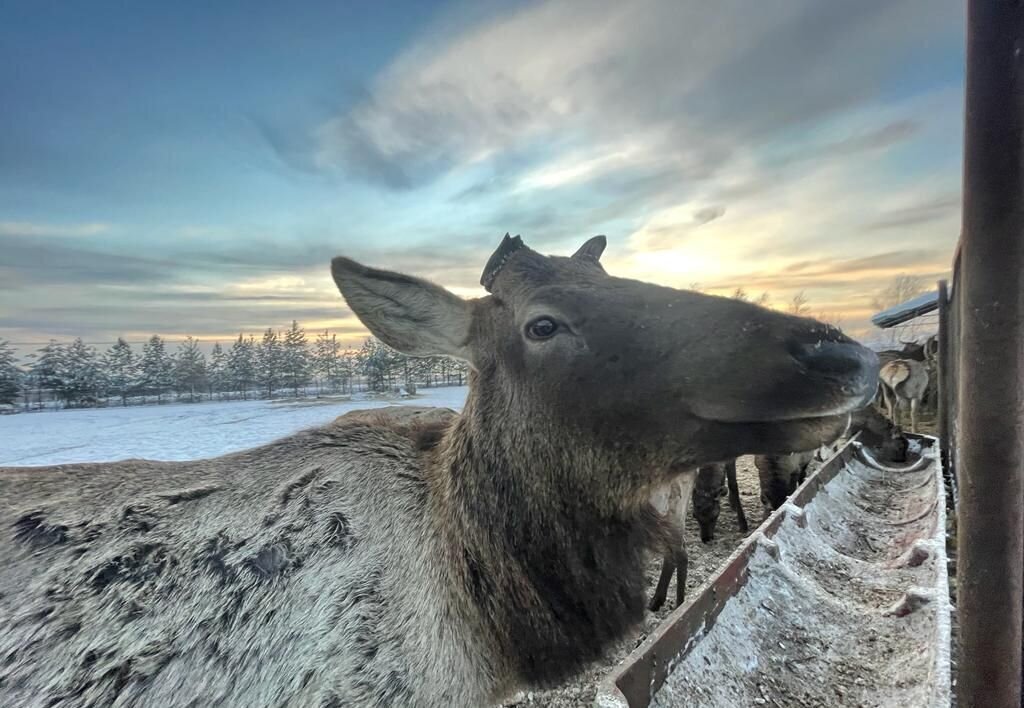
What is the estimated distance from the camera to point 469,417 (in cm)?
289

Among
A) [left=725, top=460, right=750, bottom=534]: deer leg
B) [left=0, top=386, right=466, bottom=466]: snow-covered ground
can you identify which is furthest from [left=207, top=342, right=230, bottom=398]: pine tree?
[left=725, top=460, right=750, bottom=534]: deer leg

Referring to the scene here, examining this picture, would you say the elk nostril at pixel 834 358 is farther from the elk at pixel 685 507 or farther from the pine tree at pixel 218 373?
the pine tree at pixel 218 373

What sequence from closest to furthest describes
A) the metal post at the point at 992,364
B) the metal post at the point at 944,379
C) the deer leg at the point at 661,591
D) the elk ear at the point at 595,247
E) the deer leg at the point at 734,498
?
the metal post at the point at 992,364, the elk ear at the point at 595,247, the deer leg at the point at 661,591, the deer leg at the point at 734,498, the metal post at the point at 944,379

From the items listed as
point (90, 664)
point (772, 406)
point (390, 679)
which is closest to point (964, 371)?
point (772, 406)

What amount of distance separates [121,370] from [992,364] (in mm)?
90374

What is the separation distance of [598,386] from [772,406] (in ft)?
2.45

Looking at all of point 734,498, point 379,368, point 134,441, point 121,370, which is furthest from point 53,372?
point 734,498

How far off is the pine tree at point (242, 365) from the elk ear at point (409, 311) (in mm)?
72014

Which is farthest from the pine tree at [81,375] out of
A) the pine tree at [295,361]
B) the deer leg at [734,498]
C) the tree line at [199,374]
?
the deer leg at [734,498]

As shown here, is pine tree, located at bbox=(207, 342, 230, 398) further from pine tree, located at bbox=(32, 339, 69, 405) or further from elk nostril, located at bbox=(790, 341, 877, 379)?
elk nostril, located at bbox=(790, 341, 877, 379)

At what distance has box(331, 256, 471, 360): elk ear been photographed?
2.75 meters

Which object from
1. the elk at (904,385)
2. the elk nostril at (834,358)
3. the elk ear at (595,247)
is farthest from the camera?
the elk at (904,385)

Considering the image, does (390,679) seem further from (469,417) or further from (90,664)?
(469,417)

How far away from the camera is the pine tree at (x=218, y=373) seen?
6769 centimetres
